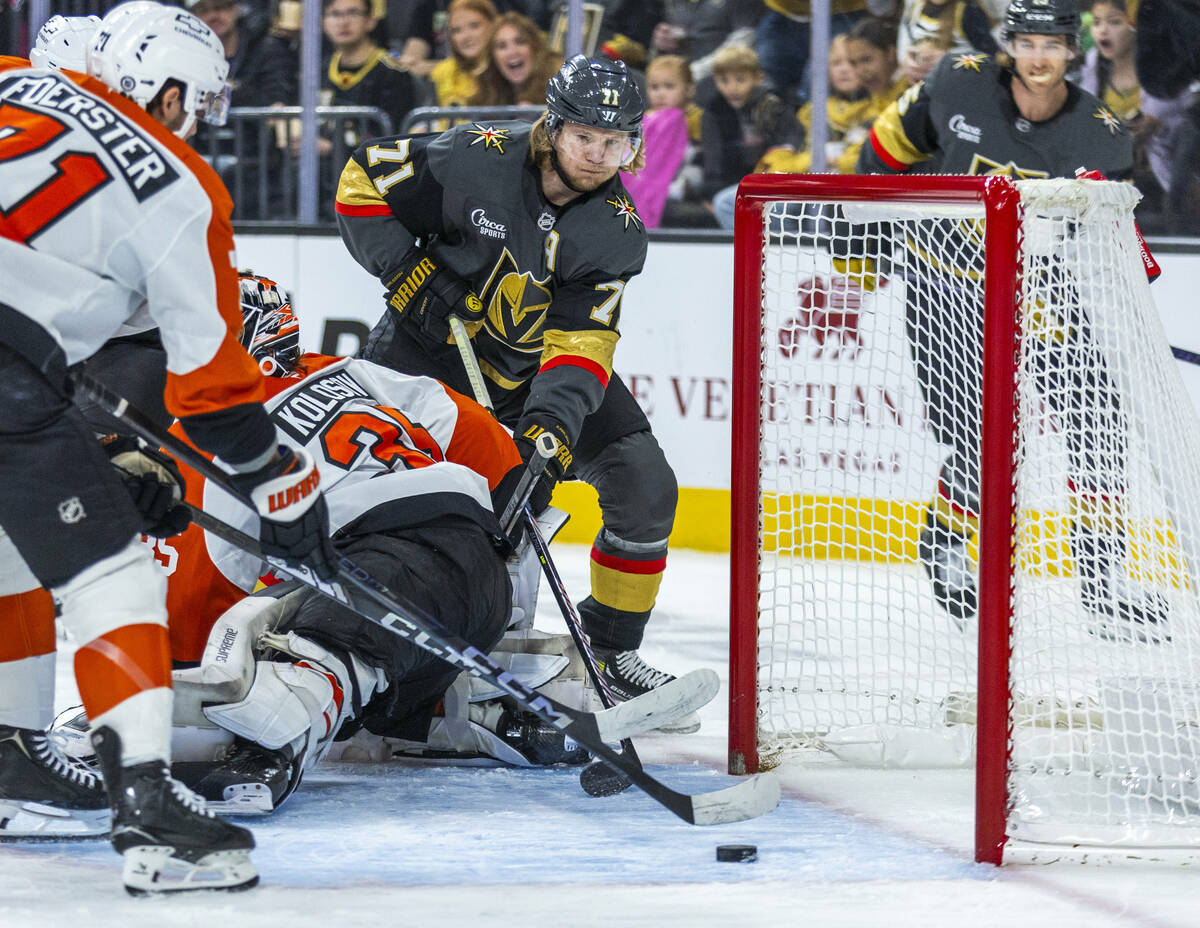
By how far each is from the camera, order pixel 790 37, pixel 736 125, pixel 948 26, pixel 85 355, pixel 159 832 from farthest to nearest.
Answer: pixel 736 125 → pixel 790 37 → pixel 948 26 → pixel 85 355 → pixel 159 832

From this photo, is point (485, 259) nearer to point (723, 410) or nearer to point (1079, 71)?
point (723, 410)

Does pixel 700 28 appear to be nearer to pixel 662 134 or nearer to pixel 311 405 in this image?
pixel 662 134

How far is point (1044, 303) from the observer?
2.24 meters

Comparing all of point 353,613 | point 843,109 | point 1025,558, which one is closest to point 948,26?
point 843,109

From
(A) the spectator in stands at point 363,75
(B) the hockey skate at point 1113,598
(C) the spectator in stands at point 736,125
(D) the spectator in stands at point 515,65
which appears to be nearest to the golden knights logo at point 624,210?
(B) the hockey skate at point 1113,598

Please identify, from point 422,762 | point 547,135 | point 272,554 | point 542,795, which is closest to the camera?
point 272,554

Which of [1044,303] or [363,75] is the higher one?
[363,75]

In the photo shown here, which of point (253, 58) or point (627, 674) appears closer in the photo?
point (627, 674)

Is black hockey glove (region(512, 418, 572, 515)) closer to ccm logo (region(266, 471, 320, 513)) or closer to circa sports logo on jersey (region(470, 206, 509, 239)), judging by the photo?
circa sports logo on jersey (region(470, 206, 509, 239))

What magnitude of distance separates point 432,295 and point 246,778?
1.15m

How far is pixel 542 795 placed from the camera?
2.44 meters

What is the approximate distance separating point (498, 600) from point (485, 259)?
82 centimetres

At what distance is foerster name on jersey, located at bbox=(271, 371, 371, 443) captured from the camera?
2.47m

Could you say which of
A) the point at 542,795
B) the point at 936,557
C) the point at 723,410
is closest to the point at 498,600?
the point at 542,795
